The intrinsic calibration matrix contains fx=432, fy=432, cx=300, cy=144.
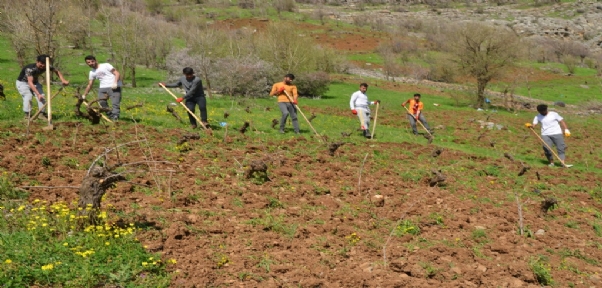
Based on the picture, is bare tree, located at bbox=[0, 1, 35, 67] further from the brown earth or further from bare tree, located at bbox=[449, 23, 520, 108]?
bare tree, located at bbox=[449, 23, 520, 108]

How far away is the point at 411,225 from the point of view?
259 inches

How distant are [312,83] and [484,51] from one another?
42.4ft

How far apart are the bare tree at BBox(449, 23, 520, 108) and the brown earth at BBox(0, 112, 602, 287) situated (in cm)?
2219

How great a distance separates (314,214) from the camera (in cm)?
672

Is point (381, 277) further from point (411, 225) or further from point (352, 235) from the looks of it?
point (411, 225)

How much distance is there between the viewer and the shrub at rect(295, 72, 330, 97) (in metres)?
32.7

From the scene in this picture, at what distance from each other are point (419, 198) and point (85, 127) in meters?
7.71

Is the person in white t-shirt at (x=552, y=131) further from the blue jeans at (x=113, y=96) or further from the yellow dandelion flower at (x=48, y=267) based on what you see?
the yellow dandelion flower at (x=48, y=267)

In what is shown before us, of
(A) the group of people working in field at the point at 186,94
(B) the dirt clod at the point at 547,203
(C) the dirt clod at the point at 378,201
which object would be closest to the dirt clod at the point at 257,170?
(C) the dirt clod at the point at 378,201

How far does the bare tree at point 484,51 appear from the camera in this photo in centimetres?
3111

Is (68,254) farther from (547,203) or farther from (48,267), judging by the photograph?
(547,203)

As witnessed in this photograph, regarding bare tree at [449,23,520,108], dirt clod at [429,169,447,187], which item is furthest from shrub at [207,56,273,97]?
dirt clod at [429,169,447,187]

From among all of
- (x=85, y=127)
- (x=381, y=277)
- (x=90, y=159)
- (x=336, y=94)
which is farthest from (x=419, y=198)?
(x=336, y=94)

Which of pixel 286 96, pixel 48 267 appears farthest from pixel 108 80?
pixel 48 267
